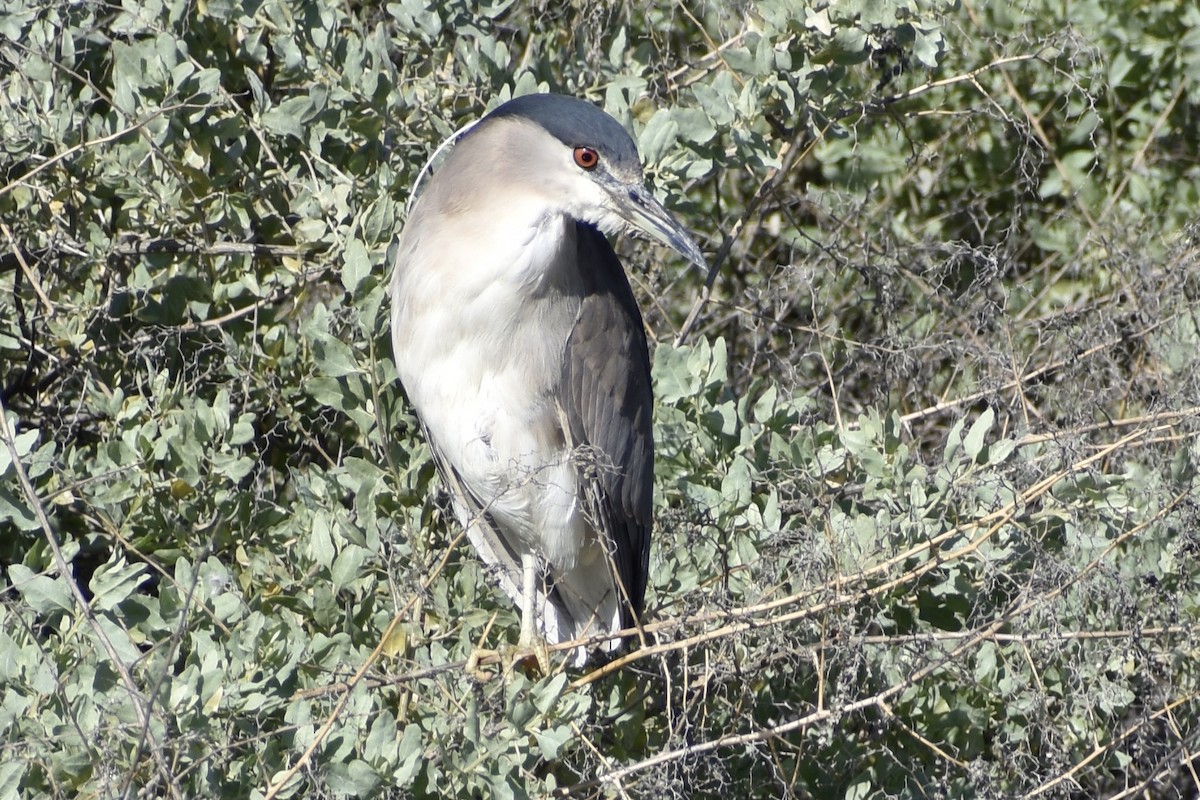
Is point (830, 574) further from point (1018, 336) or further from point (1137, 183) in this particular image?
point (1137, 183)

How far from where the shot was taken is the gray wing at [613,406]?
10.6 ft

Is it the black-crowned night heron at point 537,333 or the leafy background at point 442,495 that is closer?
the leafy background at point 442,495

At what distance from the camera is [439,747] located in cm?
235

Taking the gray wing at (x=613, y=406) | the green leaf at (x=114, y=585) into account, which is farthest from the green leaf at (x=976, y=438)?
the green leaf at (x=114, y=585)

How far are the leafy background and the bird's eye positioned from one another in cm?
30

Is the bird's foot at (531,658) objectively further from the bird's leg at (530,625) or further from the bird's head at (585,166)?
the bird's head at (585,166)

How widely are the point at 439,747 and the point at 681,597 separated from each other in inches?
25.1

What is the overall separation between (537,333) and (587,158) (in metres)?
0.44

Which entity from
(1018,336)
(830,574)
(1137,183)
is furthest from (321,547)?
(1137,183)

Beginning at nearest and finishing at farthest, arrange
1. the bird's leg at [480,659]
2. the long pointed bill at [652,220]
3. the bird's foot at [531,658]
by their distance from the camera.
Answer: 1. the bird's leg at [480,659]
2. the bird's foot at [531,658]
3. the long pointed bill at [652,220]

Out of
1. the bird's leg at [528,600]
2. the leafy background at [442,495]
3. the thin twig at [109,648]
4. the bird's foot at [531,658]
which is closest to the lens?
the thin twig at [109,648]

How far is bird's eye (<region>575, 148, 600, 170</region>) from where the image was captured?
290cm

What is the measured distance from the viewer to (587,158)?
291 cm

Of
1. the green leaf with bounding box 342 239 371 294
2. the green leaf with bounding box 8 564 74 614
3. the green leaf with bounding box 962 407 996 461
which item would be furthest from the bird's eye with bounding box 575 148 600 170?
the green leaf with bounding box 8 564 74 614
